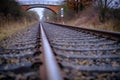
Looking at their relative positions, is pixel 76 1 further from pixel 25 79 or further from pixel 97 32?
pixel 25 79

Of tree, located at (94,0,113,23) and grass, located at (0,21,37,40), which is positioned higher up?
tree, located at (94,0,113,23)

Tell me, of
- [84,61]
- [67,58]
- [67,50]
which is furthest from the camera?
[67,50]

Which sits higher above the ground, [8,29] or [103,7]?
[103,7]

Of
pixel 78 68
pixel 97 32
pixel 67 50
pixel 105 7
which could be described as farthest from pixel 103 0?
pixel 78 68

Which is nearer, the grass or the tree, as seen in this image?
the grass

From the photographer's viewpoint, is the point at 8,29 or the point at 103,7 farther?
the point at 103,7

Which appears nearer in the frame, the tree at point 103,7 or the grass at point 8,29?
the grass at point 8,29

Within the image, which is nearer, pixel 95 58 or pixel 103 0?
pixel 95 58

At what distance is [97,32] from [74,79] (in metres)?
5.86

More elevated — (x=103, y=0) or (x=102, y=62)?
(x=103, y=0)

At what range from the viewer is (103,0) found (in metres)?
19.2

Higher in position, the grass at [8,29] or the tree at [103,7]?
the tree at [103,7]

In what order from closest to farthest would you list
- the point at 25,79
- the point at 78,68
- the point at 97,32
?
1. the point at 25,79
2. the point at 78,68
3. the point at 97,32

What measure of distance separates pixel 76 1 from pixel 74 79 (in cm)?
3375
